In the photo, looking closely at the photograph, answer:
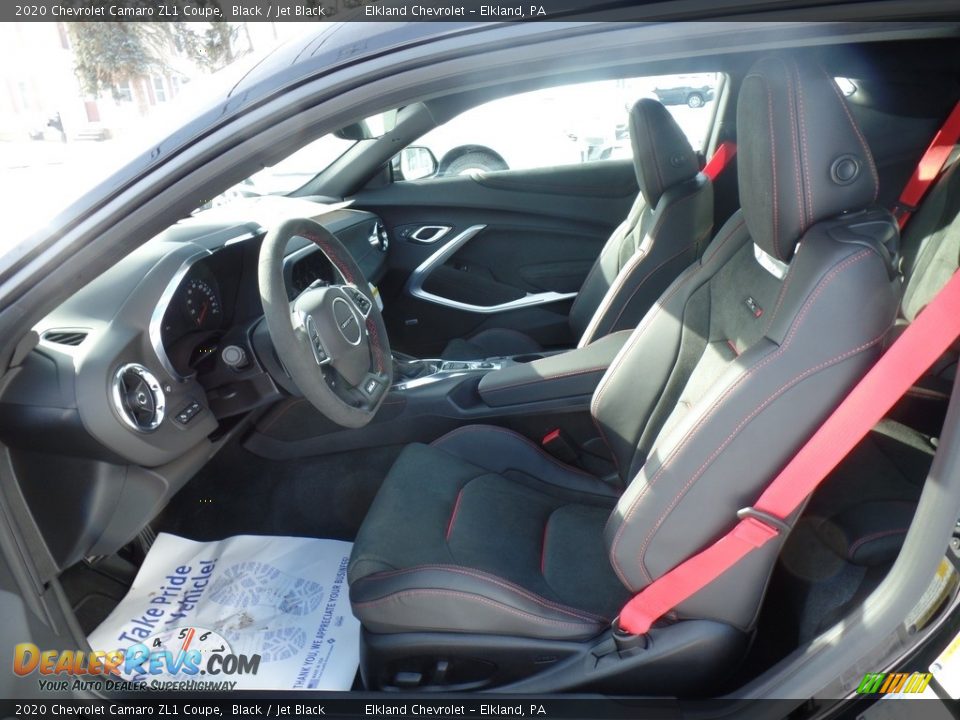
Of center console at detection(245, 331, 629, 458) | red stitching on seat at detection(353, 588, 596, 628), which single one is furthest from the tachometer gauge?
red stitching on seat at detection(353, 588, 596, 628)

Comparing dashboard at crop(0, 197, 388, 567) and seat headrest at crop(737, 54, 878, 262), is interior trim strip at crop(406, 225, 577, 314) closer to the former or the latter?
dashboard at crop(0, 197, 388, 567)

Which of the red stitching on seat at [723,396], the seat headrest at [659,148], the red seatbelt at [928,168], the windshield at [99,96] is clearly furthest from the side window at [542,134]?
the red stitching on seat at [723,396]

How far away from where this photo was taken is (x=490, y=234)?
304 centimetres

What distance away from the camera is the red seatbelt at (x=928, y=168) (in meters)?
1.68

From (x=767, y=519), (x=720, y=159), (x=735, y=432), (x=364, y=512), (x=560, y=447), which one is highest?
(x=720, y=159)

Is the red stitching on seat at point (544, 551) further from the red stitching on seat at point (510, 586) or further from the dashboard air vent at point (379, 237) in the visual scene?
the dashboard air vent at point (379, 237)

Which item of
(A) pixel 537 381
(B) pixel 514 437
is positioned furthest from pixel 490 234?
(B) pixel 514 437

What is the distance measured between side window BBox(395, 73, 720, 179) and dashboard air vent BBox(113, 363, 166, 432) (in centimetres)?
172

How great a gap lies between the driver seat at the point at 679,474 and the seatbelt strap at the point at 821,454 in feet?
0.10

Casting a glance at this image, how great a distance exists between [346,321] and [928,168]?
1443mm

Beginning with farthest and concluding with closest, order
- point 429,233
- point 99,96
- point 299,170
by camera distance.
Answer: point 99,96 → point 429,233 → point 299,170

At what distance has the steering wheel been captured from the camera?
4.01 ft

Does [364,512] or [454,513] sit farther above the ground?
[454,513]

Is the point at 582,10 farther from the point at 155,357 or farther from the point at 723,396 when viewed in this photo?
the point at 155,357
